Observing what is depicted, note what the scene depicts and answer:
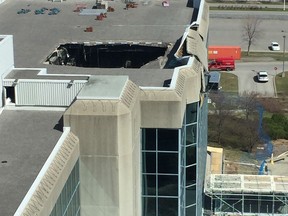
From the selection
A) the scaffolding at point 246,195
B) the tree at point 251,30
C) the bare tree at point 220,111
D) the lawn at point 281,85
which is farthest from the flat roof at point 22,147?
the tree at point 251,30

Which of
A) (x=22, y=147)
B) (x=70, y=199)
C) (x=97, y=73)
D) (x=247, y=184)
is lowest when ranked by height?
(x=247, y=184)

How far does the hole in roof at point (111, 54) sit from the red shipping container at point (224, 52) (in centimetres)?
4609

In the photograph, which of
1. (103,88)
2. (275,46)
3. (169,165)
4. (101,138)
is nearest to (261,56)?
(275,46)

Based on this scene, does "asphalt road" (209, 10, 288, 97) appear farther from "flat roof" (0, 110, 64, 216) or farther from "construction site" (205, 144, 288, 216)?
"flat roof" (0, 110, 64, 216)

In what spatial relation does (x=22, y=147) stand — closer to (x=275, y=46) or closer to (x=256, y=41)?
(x=275, y=46)

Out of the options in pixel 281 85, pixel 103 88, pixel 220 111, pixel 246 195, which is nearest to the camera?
pixel 103 88

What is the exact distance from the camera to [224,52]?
295 feet

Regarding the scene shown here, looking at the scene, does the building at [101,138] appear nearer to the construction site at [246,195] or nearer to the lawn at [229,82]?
the construction site at [246,195]

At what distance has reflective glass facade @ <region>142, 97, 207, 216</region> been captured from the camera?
107 feet

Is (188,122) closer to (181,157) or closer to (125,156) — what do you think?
(181,157)

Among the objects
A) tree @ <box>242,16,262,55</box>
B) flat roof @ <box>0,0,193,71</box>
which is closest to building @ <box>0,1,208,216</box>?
flat roof @ <box>0,0,193,71</box>

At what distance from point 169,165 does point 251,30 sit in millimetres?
71017

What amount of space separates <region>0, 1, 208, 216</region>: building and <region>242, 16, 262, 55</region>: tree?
61725 millimetres

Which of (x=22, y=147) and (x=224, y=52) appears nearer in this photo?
(x=22, y=147)
